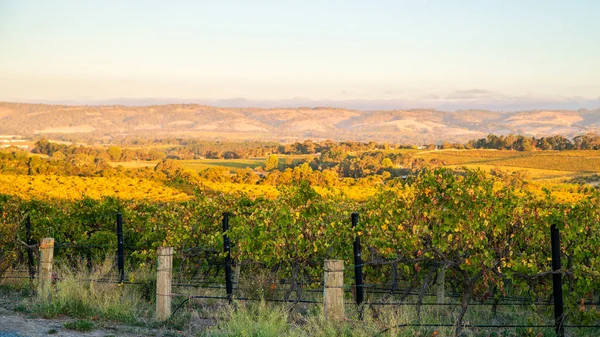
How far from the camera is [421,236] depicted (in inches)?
350

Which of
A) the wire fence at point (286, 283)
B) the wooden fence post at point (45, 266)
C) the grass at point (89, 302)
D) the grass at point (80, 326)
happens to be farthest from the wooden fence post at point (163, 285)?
the wooden fence post at point (45, 266)

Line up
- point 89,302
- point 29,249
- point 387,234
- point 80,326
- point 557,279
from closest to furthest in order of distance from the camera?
point 557,279
point 387,234
point 80,326
point 89,302
point 29,249

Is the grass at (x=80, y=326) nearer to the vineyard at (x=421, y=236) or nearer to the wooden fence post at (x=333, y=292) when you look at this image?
the vineyard at (x=421, y=236)

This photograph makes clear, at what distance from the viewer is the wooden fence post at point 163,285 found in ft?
33.7

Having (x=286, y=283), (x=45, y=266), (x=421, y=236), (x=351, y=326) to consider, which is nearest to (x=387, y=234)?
(x=421, y=236)

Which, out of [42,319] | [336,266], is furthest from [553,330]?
[42,319]

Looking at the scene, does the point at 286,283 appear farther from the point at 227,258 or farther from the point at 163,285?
the point at 163,285

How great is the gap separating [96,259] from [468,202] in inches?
348

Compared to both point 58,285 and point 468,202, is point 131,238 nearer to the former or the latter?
point 58,285

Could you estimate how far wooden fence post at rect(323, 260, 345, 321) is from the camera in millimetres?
8852

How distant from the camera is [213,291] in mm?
12641

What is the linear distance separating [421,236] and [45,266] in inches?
261

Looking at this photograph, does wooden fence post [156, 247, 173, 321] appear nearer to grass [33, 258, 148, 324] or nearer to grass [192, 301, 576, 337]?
grass [33, 258, 148, 324]

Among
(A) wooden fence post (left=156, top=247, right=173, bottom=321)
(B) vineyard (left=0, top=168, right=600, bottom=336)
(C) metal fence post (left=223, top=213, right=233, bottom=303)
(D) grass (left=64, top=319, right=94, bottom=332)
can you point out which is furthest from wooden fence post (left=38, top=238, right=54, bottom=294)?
(C) metal fence post (left=223, top=213, right=233, bottom=303)
